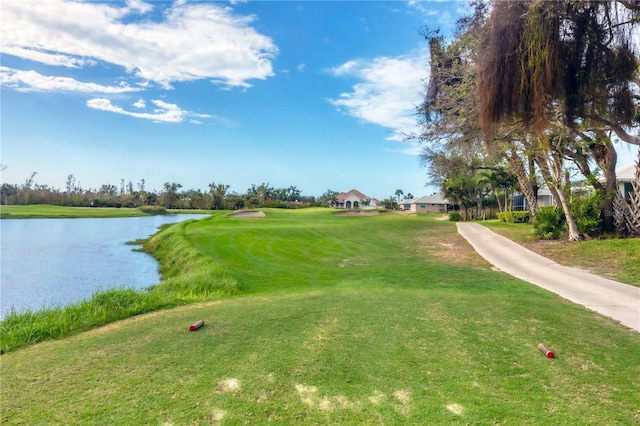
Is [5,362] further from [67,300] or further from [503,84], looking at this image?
[67,300]

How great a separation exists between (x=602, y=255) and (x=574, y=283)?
12.3 ft

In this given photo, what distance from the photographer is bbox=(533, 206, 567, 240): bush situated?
49.7ft

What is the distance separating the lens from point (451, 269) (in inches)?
438

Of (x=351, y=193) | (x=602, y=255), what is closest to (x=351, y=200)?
(x=351, y=193)

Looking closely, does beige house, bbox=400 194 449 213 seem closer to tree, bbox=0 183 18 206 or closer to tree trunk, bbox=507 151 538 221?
tree trunk, bbox=507 151 538 221

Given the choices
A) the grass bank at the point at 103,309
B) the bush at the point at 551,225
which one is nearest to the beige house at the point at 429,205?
the bush at the point at 551,225

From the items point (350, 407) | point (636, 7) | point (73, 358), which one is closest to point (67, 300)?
point (73, 358)

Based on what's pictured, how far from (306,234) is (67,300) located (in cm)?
1400

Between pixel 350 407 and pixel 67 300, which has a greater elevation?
pixel 350 407

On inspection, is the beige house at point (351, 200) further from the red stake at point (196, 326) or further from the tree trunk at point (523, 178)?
the red stake at point (196, 326)

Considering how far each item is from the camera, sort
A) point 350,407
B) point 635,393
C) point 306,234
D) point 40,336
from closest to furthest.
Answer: point 350,407, point 635,393, point 40,336, point 306,234

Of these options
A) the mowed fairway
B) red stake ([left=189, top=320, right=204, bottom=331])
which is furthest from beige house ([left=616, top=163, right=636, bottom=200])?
red stake ([left=189, top=320, right=204, bottom=331])

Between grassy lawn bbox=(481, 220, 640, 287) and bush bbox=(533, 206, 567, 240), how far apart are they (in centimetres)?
95

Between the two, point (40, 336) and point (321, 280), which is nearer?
point (40, 336)
